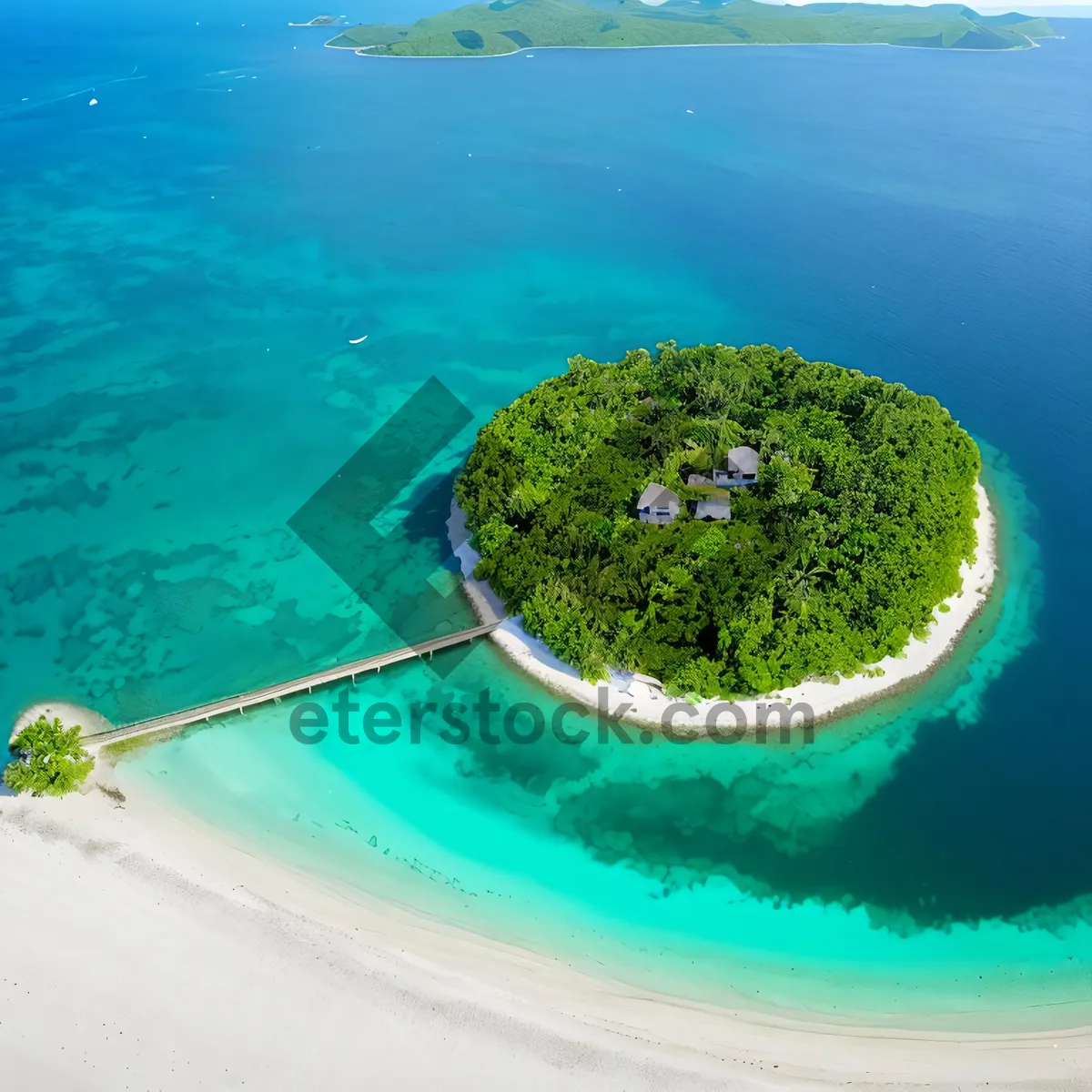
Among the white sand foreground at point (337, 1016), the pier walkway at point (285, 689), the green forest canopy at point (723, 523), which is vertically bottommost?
the white sand foreground at point (337, 1016)

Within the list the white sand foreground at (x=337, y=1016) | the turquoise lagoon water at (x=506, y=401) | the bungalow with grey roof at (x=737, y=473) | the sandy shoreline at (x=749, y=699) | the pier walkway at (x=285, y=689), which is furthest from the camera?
the bungalow with grey roof at (x=737, y=473)

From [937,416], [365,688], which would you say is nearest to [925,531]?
[937,416]

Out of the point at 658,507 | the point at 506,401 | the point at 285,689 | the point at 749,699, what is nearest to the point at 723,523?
the point at 658,507

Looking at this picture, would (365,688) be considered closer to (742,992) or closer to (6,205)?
(742,992)

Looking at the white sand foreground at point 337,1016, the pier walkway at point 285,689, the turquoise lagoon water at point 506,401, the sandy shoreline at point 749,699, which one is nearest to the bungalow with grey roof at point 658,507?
the sandy shoreline at point 749,699

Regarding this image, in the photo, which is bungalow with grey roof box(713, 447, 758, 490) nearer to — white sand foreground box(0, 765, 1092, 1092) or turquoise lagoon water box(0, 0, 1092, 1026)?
turquoise lagoon water box(0, 0, 1092, 1026)

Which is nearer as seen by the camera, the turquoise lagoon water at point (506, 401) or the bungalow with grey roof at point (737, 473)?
the turquoise lagoon water at point (506, 401)

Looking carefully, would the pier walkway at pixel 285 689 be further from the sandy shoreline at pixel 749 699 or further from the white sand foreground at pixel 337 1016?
the white sand foreground at pixel 337 1016
